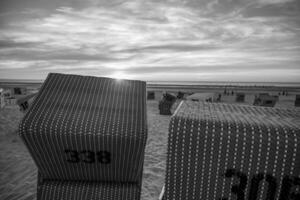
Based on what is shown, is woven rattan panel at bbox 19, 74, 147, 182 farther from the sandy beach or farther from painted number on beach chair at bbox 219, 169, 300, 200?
the sandy beach

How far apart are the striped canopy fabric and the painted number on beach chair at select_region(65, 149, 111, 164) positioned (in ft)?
1.96

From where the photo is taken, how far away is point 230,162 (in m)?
1.26

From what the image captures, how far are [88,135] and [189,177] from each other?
2.86 feet

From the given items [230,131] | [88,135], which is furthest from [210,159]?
[88,135]

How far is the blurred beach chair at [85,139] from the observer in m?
1.55

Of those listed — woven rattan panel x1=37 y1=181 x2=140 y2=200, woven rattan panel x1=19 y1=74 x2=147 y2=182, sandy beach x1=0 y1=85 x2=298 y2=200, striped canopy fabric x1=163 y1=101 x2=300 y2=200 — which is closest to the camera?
striped canopy fabric x1=163 y1=101 x2=300 y2=200

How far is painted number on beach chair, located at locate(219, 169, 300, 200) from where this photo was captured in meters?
1.21

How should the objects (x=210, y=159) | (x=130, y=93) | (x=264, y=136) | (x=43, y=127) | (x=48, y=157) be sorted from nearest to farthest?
(x=264, y=136) < (x=210, y=159) < (x=43, y=127) < (x=48, y=157) < (x=130, y=93)

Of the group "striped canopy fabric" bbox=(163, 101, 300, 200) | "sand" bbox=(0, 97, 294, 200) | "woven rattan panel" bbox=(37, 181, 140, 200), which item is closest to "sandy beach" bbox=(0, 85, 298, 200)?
"sand" bbox=(0, 97, 294, 200)

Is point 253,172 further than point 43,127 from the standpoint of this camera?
No

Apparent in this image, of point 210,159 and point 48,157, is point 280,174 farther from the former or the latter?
point 48,157

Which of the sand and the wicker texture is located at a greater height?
the wicker texture

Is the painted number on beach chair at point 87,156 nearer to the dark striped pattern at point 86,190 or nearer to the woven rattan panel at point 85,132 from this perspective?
the woven rattan panel at point 85,132

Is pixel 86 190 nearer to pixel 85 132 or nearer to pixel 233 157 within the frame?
pixel 85 132
